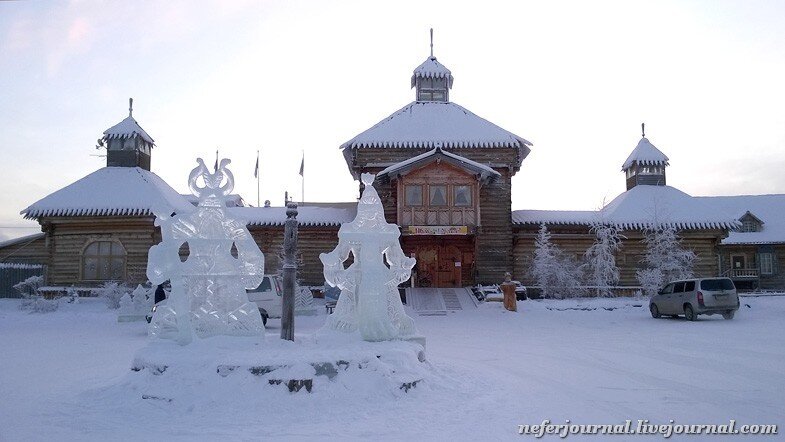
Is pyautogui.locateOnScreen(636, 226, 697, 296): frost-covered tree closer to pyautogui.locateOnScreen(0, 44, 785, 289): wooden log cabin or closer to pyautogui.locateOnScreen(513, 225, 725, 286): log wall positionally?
pyautogui.locateOnScreen(513, 225, 725, 286): log wall

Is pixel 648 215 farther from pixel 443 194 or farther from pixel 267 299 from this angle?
pixel 267 299

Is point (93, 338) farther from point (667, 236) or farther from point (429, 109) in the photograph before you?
point (667, 236)

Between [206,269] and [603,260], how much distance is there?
2345 cm

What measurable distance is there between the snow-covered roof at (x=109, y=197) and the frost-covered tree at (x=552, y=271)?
16.7 meters

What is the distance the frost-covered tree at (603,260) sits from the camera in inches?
1154

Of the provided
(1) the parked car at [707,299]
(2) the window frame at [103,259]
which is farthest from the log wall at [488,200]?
(2) the window frame at [103,259]

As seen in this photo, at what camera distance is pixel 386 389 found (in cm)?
837

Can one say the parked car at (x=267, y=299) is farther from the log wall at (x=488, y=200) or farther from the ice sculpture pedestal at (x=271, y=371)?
the log wall at (x=488, y=200)

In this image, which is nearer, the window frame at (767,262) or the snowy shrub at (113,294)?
the snowy shrub at (113,294)

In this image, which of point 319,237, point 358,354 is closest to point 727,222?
point 319,237

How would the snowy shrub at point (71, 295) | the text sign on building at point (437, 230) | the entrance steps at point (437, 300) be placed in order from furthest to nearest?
1. the text sign on building at point (437, 230)
2. the snowy shrub at point (71, 295)
3. the entrance steps at point (437, 300)

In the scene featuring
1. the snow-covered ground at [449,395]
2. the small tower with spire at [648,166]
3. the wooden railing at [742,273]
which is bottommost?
the snow-covered ground at [449,395]

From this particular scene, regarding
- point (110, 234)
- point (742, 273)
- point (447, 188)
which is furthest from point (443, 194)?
point (742, 273)

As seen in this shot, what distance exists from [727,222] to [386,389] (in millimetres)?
28081
